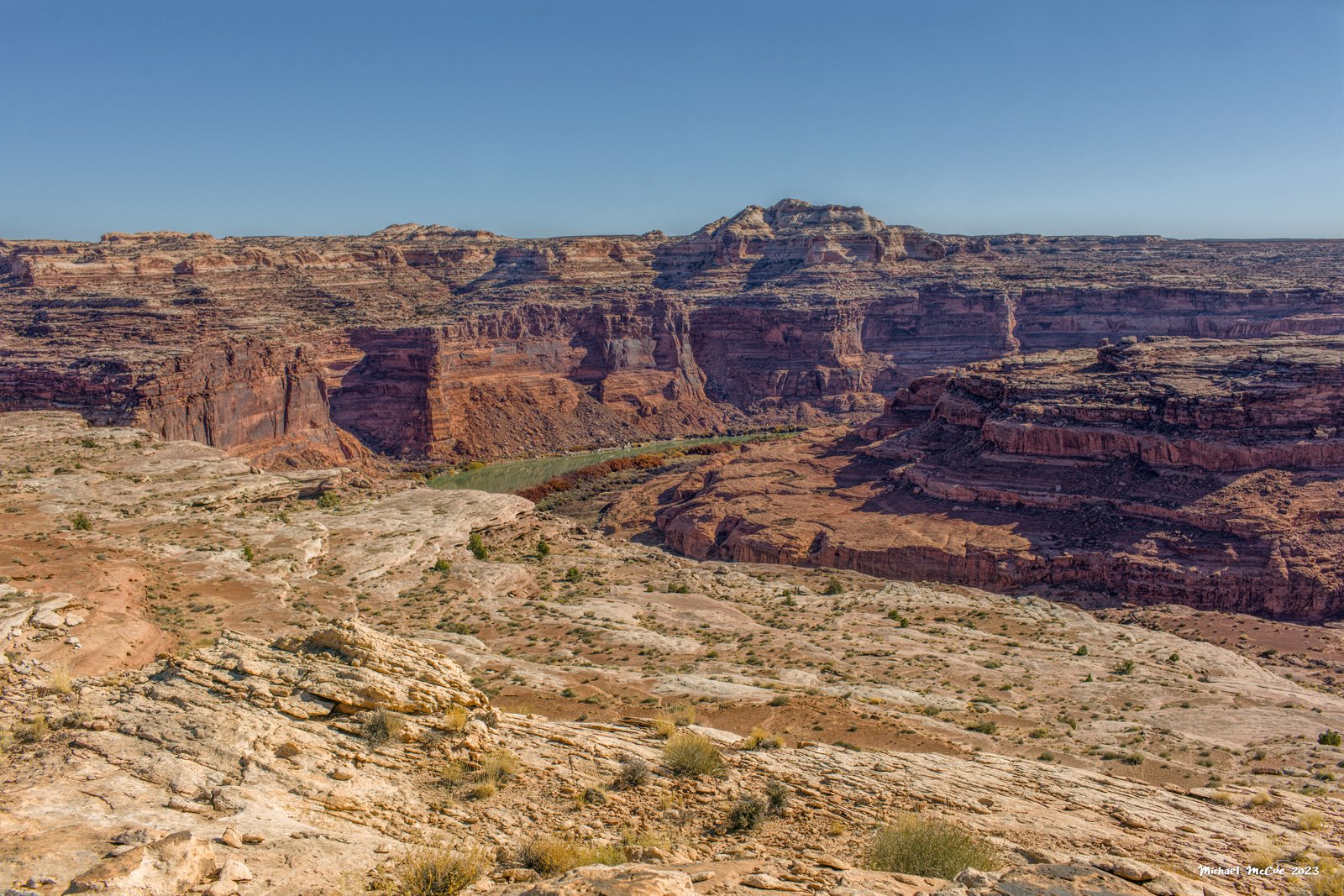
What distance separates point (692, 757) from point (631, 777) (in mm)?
1009

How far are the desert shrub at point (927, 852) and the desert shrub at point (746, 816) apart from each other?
1.42 metres

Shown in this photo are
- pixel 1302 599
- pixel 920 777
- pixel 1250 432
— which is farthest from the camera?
pixel 1250 432

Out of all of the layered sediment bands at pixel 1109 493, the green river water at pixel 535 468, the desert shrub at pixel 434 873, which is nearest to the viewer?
the desert shrub at pixel 434 873

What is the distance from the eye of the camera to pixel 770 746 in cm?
1512

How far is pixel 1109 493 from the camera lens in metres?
44.0

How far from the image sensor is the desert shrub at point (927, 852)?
1004 centimetres

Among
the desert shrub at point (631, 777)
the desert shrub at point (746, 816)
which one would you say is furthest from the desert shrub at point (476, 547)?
the desert shrub at point (746, 816)

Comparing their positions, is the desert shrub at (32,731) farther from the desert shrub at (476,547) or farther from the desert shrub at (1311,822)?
the desert shrub at (476,547)

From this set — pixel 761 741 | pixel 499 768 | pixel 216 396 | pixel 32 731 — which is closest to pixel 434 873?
pixel 499 768

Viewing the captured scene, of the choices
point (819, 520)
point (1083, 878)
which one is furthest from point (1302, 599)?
point (1083, 878)

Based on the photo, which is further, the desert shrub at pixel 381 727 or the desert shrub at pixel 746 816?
the desert shrub at pixel 381 727

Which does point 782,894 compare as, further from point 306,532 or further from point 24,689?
point 306,532

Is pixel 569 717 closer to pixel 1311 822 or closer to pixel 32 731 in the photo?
pixel 32 731

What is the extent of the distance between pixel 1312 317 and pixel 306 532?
86777mm
